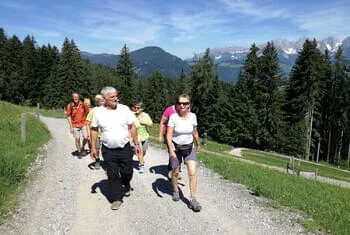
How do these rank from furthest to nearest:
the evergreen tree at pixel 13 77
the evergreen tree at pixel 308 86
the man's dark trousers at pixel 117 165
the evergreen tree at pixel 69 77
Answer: the evergreen tree at pixel 13 77, the evergreen tree at pixel 69 77, the evergreen tree at pixel 308 86, the man's dark trousers at pixel 117 165

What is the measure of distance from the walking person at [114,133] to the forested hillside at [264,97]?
42.9 metres

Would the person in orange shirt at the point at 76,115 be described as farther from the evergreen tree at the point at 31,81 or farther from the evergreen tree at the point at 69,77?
the evergreen tree at the point at 31,81

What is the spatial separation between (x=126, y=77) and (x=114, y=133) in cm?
5731

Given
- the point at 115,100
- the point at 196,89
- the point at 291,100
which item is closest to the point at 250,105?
the point at 291,100

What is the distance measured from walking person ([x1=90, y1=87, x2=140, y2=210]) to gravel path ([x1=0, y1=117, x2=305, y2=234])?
702 millimetres

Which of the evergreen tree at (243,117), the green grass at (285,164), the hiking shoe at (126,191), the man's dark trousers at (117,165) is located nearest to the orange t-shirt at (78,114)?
the hiking shoe at (126,191)

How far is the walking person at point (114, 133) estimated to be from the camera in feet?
19.3

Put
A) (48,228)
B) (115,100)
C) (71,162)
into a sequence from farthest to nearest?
(71,162) < (115,100) < (48,228)

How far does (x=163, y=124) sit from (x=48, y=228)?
379 centimetres

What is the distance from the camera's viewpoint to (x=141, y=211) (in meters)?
6.11

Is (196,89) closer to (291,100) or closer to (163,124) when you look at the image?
(291,100)

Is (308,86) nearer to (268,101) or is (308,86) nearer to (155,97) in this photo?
(268,101)

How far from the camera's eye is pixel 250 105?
48875 mm

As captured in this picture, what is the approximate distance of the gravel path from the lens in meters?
5.36
